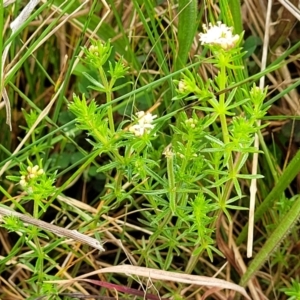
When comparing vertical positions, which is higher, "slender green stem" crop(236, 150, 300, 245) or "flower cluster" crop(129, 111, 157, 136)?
"flower cluster" crop(129, 111, 157, 136)

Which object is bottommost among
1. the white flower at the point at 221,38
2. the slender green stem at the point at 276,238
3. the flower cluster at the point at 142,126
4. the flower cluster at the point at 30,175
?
the slender green stem at the point at 276,238

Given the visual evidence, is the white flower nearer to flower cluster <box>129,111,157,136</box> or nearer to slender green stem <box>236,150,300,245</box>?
flower cluster <box>129,111,157,136</box>

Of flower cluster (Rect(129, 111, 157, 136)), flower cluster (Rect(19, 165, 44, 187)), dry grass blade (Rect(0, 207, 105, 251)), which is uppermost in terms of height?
flower cluster (Rect(129, 111, 157, 136))

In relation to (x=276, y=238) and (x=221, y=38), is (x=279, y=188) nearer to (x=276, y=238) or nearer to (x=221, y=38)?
(x=276, y=238)

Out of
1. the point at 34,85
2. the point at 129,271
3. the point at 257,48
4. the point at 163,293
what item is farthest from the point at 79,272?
the point at 257,48

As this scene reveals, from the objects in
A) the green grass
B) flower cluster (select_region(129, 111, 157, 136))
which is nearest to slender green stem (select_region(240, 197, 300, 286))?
the green grass

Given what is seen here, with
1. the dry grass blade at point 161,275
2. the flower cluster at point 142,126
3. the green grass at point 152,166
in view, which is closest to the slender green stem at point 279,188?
the green grass at point 152,166

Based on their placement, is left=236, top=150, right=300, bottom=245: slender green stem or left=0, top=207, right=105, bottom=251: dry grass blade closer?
left=0, top=207, right=105, bottom=251: dry grass blade

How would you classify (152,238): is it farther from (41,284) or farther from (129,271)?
(41,284)

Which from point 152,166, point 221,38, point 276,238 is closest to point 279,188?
point 276,238

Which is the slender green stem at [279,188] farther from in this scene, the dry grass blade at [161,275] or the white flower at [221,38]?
the white flower at [221,38]
